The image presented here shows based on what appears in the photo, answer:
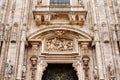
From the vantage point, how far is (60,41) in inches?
563

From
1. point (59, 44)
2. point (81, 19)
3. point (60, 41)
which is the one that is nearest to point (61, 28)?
point (60, 41)

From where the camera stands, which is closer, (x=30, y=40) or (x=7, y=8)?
(x=30, y=40)

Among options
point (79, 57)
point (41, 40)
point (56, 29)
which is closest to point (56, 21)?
point (56, 29)

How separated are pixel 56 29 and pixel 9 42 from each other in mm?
3043

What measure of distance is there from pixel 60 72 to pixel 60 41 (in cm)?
197

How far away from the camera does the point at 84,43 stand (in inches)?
543

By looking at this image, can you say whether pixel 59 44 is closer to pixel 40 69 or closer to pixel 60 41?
pixel 60 41

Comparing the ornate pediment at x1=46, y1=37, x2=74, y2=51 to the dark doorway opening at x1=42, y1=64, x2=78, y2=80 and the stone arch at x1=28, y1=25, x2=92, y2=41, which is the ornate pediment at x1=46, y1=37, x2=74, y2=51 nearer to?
the stone arch at x1=28, y1=25, x2=92, y2=41

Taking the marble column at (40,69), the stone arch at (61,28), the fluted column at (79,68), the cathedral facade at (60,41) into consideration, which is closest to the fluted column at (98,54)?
the cathedral facade at (60,41)

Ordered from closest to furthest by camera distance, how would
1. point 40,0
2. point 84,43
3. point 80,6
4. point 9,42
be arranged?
point 9,42
point 84,43
point 80,6
point 40,0

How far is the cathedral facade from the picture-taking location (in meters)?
12.4

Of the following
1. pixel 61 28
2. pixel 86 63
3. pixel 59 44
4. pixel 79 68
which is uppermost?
pixel 61 28

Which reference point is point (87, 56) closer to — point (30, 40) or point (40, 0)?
point (30, 40)

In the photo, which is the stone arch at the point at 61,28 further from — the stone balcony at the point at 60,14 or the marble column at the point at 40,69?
the marble column at the point at 40,69
